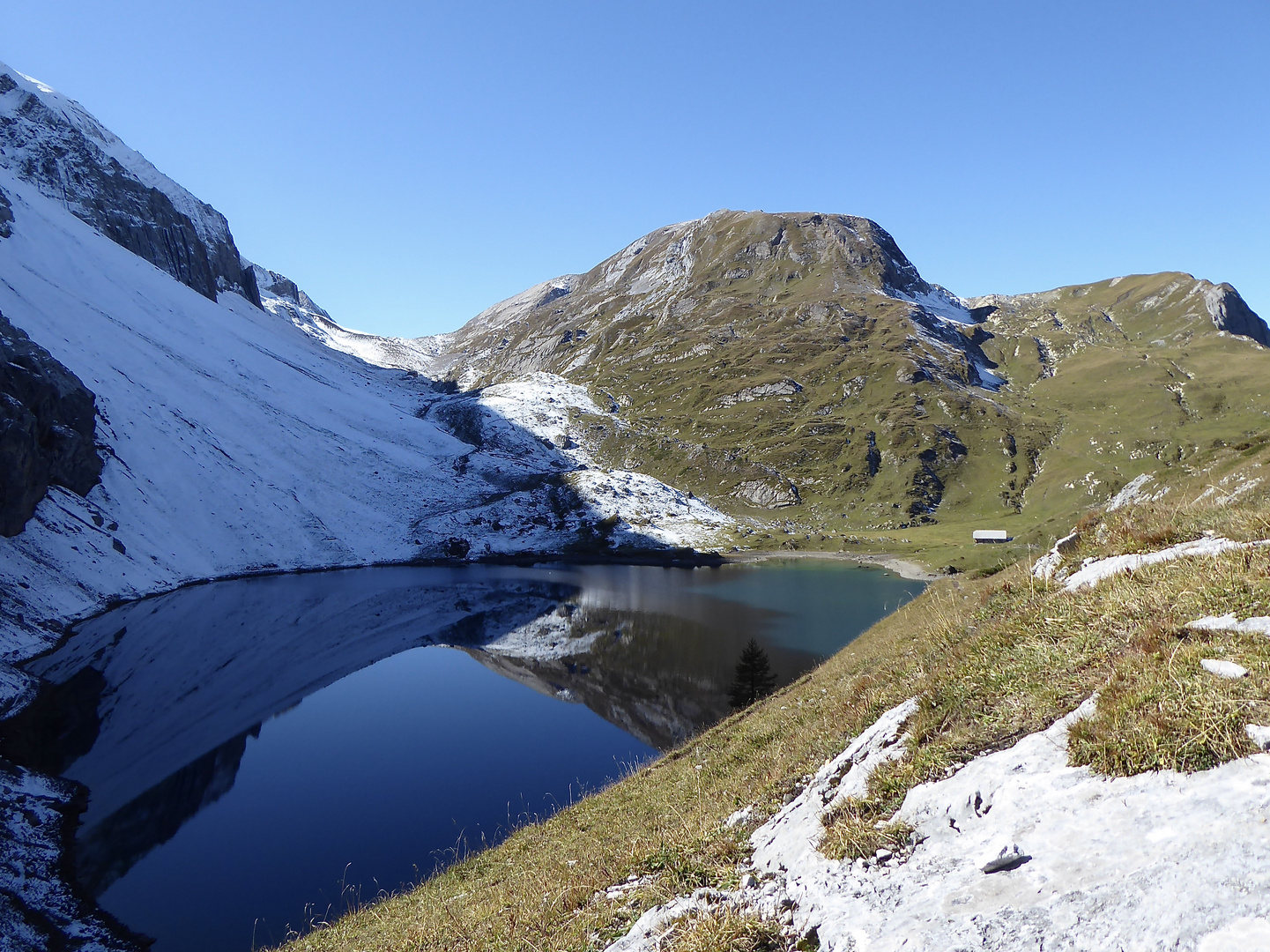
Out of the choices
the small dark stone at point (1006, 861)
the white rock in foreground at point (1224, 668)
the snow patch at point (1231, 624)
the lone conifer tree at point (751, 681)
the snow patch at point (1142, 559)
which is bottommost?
the lone conifer tree at point (751, 681)

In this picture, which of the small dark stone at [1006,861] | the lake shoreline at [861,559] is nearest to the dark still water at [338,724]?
the small dark stone at [1006,861]

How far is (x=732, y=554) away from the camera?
121562 mm

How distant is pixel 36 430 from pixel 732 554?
4168 inches

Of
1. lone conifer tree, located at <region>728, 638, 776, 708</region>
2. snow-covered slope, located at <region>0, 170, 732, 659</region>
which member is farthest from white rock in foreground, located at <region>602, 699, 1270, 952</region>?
snow-covered slope, located at <region>0, 170, 732, 659</region>

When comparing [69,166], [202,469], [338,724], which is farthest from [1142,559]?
[69,166]

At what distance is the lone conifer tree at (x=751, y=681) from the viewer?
3972 centimetres

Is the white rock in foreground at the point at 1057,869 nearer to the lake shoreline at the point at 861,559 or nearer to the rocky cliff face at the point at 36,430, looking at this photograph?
the rocky cliff face at the point at 36,430

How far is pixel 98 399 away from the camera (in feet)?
301

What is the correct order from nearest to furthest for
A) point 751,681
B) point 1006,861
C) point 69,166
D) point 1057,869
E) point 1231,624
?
point 1057,869 → point 1006,861 → point 1231,624 → point 751,681 → point 69,166

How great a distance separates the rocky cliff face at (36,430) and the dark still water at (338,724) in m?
15.5

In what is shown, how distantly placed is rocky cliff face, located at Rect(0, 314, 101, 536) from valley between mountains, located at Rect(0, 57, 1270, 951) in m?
0.44

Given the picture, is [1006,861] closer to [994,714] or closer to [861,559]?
[994,714]

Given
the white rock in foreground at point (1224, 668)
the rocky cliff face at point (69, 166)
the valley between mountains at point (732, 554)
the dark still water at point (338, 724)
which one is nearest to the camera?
the white rock in foreground at point (1224, 668)

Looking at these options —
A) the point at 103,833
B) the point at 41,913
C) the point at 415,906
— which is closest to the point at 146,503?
the point at 103,833
